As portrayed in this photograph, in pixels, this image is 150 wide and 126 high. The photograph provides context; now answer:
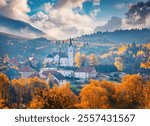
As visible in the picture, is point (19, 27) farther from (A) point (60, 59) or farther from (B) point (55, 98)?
(B) point (55, 98)

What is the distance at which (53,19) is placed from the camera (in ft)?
15.9

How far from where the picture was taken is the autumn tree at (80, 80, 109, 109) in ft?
15.1

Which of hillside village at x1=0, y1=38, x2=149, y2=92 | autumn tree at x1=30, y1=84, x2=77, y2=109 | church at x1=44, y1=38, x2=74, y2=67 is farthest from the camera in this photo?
church at x1=44, y1=38, x2=74, y2=67

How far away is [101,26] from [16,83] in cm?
116

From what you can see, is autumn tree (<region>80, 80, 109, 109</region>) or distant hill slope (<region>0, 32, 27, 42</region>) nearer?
autumn tree (<region>80, 80, 109, 109</region>)

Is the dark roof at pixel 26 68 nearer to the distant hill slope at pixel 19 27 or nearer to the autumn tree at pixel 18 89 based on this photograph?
the autumn tree at pixel 18 89

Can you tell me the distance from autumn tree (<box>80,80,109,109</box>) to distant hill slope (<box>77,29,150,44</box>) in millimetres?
498

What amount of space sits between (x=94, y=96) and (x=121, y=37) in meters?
0.72

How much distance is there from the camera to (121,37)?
466 cm

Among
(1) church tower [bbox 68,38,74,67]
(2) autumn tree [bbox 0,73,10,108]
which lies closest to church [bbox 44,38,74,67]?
(1) church tower [bbox 68,38,74,67]

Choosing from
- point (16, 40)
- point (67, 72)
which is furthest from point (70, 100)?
point (16, 40)

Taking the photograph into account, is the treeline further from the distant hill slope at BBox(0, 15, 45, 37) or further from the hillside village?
the distant hill slope at BBox(0, 15, 45, 37)

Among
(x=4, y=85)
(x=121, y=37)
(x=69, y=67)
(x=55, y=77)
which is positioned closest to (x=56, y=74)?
(x=55, y=77)

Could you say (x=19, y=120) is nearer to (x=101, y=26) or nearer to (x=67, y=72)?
(x=67, y=72)
